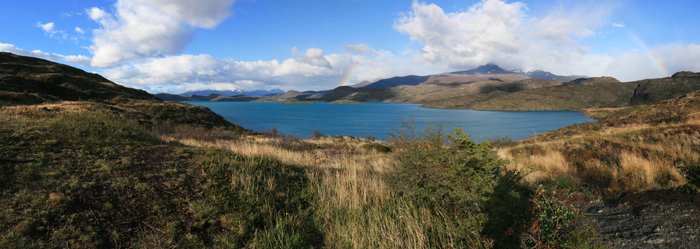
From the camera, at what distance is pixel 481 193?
235 inches

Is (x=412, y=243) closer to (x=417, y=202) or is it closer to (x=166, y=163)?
(x=417, y=202)

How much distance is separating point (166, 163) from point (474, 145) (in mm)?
6385

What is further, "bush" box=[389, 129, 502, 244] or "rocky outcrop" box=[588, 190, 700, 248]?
"bush" box=[389, 129, 502, 244]

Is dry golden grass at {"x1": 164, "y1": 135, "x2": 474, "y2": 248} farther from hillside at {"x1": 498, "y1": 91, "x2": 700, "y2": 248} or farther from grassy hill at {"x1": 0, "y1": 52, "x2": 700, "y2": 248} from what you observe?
hillside at {"x1": 498, "y1": 91, "x2": 700, "y2": 248}

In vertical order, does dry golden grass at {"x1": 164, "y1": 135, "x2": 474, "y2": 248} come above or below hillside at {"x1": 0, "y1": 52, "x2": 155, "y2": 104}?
below

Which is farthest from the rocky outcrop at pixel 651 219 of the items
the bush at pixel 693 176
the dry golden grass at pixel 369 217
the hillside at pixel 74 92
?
the hillside at pixel 74 92

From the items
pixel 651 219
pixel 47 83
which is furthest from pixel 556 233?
pixel 47 83

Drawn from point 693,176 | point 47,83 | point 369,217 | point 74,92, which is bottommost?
point 369,217

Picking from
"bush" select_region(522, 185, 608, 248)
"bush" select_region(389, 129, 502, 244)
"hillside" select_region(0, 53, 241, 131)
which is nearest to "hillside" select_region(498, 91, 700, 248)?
"bush" select_region(522, 185, 608, 248)

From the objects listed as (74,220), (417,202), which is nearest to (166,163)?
(74,220)

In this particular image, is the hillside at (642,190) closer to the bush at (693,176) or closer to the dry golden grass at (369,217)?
the bush at (693,176)

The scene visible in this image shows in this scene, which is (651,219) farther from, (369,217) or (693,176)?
(369,217)

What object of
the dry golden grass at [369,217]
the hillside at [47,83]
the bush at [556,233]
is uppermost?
the hillside at [47,83]

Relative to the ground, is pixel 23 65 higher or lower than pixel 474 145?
higher
